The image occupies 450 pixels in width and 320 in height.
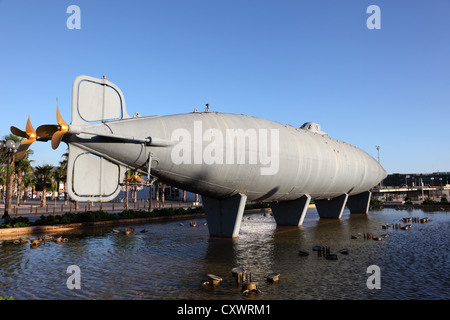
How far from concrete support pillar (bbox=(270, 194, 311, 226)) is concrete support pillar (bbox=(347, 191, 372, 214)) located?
826 inches

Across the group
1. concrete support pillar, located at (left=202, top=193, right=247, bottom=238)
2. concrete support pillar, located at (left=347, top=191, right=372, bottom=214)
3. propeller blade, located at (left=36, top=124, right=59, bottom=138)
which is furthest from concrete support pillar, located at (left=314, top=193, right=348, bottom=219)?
propeller blade, located at (left=36, top=124, right=59, bottom=138)

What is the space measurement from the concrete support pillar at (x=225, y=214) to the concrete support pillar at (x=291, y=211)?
959 cm

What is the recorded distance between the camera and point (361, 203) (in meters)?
49.1

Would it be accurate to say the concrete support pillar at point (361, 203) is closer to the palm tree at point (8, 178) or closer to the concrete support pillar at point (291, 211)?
the concrete support pillar at point (291, 211)

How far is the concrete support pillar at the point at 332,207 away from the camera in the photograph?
40.8 metres

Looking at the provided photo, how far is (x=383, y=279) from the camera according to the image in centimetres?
1386

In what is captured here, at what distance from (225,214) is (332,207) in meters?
22.1

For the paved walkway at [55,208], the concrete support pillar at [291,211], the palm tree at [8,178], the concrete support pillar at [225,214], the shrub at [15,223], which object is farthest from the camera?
the paved walkway at [55,208]

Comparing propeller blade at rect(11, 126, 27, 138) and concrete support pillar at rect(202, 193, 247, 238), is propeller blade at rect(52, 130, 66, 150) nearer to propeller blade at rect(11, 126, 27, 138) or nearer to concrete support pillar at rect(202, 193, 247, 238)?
propeller blade at rect(11, 126, 27, 138)

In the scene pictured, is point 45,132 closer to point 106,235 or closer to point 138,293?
point 138,293

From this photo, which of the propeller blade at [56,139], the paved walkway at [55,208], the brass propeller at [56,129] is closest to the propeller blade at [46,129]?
the brass propeller at [56,129]

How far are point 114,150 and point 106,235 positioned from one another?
40.4ft

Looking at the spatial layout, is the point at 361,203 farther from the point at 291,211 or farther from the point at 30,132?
the point at 30,132
